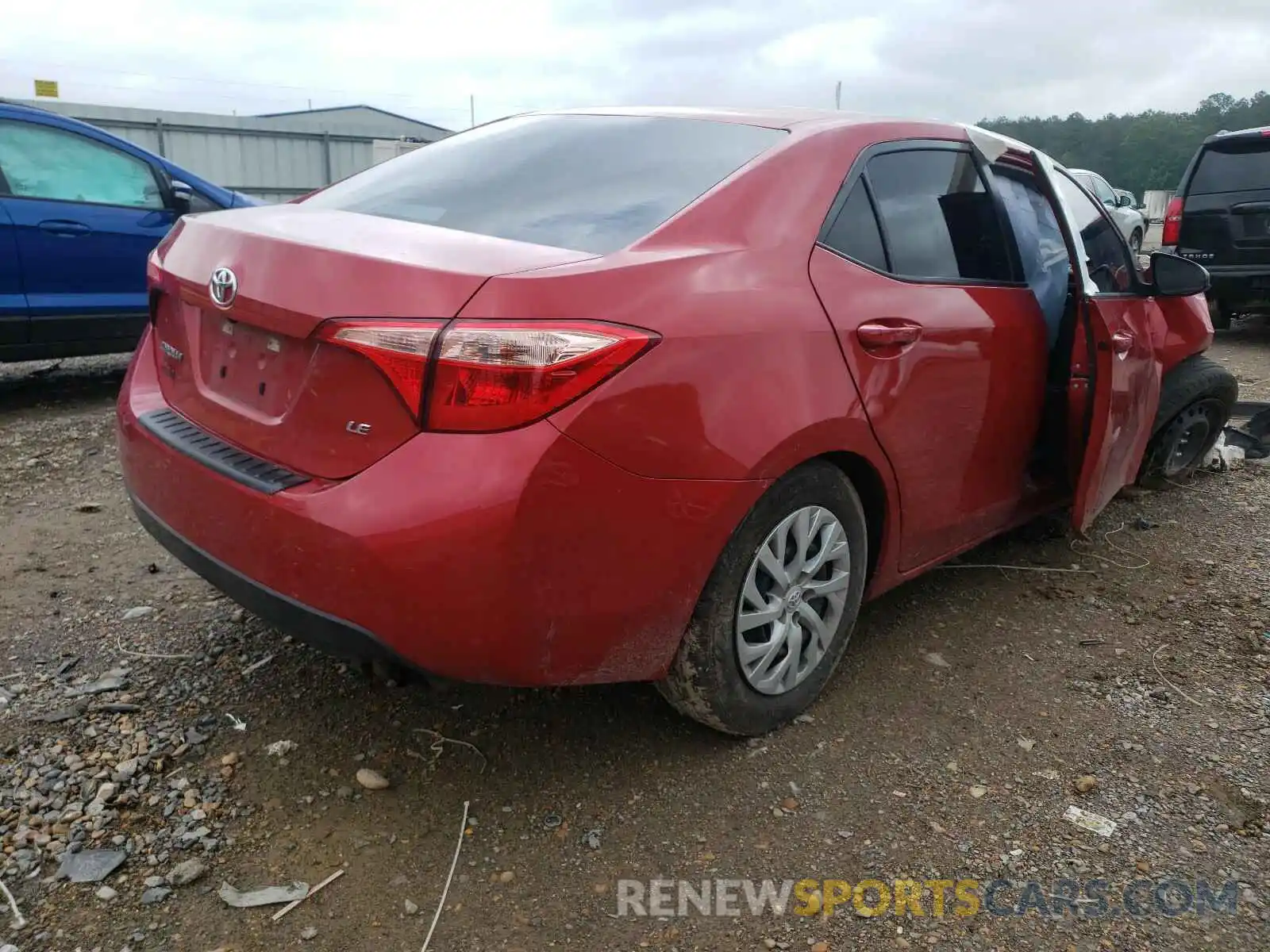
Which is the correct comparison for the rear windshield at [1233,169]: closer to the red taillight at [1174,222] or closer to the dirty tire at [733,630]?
the red taillight at [1174,222]

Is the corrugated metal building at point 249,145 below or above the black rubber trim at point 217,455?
above

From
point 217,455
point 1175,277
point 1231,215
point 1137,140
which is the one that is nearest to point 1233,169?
point 1231,215

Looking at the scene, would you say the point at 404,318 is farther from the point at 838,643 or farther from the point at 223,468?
the point at 838,643

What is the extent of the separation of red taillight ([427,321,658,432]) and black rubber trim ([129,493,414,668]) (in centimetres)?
45

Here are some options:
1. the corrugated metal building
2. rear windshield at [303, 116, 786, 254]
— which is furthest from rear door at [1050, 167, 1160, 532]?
the corrugated metal building

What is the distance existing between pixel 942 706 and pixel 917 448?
726 millimetres

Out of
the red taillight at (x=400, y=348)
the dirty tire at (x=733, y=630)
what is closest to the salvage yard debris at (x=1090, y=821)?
the dirty tire at (x=733, y=630)

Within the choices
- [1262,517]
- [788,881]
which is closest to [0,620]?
[788,881]

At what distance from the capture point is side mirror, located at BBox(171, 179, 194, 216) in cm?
612

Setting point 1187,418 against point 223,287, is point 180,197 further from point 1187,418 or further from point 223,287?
point 1187,418

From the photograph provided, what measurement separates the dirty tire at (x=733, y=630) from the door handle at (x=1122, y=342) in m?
1.26

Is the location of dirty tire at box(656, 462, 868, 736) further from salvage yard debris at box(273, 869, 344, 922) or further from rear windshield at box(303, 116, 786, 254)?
salvage yard debris at box(273, 869, 344, 922)

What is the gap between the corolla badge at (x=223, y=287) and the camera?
7.23 ft

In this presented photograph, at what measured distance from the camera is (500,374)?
1871mm
